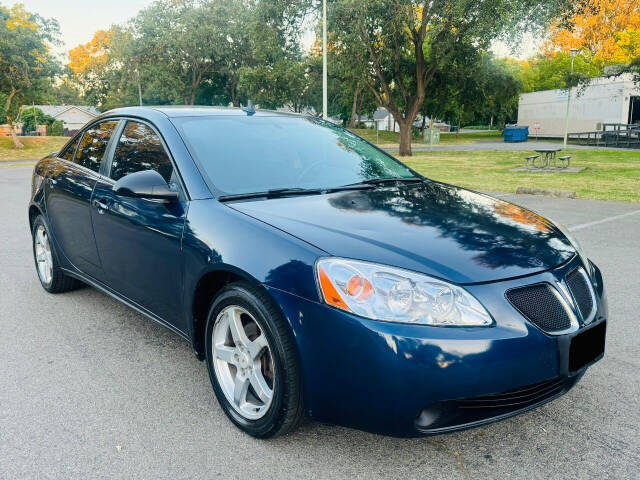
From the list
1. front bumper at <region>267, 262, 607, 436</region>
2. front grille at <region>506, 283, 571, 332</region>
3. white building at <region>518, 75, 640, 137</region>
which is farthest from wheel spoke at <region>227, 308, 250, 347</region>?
white building at <region>518, 75, 640, 137</region>

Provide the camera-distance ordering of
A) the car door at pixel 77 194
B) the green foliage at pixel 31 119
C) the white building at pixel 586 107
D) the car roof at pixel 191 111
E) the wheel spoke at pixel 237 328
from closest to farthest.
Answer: the wheel spoke at pixel 237 328, the car roof at pixel 191 111, the car door at pixel 77 194, the white building at pixel 586 107, the green foliage at pixel 31 119

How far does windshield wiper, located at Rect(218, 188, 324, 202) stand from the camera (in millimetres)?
3188

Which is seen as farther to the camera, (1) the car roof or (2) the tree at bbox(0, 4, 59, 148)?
(2) the tree at bbox(0, 4, 59, 148)

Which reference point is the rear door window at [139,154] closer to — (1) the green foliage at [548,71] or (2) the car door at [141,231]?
(2) the car door at [141,231]

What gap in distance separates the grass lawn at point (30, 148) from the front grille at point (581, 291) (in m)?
33.2

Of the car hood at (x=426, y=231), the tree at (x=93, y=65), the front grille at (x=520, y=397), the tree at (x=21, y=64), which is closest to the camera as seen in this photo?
the front grille at (x=520, y=397)

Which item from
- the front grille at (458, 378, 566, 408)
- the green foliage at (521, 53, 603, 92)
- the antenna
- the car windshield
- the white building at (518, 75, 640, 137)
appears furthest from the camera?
the green foliage at (521, 53, 603, 92)

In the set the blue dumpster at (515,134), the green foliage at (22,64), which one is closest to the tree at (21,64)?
the green foliage at (22,64)

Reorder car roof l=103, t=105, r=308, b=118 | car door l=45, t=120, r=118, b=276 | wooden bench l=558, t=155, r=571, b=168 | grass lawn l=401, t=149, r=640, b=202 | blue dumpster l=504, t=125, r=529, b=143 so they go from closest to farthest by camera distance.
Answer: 1. car roof l=103, t=105, r=308, b=118
2. car door l=45, t=120, r=118, b=276
3. grass lawn l=401, t=149, r=640, b=202
4. wooden bench l=558, t=155, r=571, b=168
5. blue dumpster l=504, t=125, r=529, b=143

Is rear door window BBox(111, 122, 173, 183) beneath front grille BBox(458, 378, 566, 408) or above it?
above

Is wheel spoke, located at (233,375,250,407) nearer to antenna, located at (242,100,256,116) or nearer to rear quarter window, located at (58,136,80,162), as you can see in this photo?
antenna, located at (242,100,256,116)

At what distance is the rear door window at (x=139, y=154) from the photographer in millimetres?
3548

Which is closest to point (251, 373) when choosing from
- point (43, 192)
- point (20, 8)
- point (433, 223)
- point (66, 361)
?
point (433, 223)

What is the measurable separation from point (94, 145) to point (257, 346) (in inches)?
99.3
